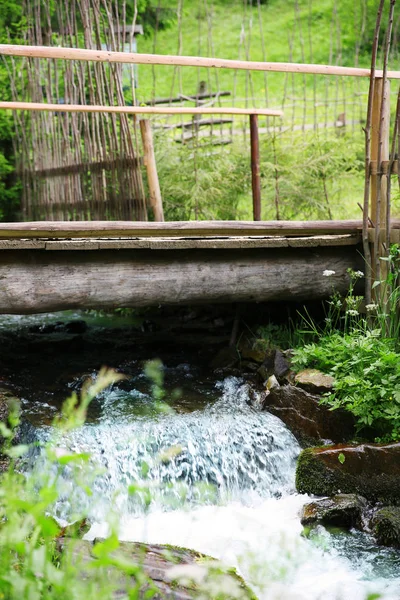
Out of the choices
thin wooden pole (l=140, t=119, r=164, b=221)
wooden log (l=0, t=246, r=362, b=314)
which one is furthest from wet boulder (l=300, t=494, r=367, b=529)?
thin wooden pole (l=140, t=119, r=164, b=221)

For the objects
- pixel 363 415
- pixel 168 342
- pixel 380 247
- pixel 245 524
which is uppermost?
pixel 380 247

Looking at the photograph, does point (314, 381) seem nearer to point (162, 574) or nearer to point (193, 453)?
point (193, 453)

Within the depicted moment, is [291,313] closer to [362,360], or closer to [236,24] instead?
[362,360]

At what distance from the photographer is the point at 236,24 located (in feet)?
68.7

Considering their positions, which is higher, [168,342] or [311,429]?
[311,429]

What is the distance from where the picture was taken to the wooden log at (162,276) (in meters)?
4.09

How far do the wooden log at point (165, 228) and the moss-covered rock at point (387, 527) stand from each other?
1.92 metres

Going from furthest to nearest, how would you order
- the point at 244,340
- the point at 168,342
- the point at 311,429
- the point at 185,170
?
the point at 185,170 < the point at 168,342 < the point at 244,340 < the point at 311,429

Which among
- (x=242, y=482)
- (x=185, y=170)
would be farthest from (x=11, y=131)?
(x=242, y=482)

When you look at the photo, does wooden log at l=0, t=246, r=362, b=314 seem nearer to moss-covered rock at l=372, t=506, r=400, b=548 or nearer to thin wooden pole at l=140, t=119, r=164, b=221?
thin wooden pole at l=140, t=119, r=164, b=221

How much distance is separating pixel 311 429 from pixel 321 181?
12.4ft

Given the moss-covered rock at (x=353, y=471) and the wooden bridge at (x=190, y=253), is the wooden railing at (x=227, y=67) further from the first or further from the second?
the moss-covered rock at (x=353, y=471)

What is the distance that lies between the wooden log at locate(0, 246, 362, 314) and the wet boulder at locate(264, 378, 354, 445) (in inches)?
29.2

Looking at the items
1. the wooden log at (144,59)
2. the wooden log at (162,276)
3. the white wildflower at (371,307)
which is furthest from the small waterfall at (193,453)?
the wooden log at (144,59)
